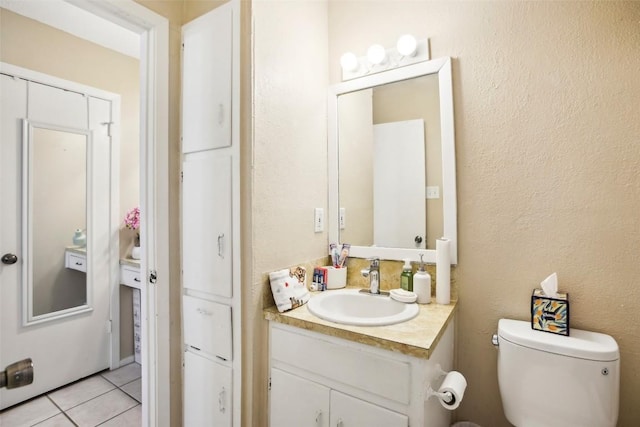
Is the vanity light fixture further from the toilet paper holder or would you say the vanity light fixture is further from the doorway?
the toilet paper holder

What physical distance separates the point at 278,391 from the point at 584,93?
1628 millimetres

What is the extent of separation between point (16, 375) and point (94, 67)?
2.48 metres

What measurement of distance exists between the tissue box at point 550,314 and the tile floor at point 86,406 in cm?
207

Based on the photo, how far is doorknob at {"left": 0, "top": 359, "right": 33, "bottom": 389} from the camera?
0.58 meters

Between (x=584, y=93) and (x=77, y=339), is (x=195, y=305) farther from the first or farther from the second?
(x=584, y=93)

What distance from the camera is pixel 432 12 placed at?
4.88 feet

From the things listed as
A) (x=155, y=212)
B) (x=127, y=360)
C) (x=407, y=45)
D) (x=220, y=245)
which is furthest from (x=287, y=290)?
(x=127, y=360)

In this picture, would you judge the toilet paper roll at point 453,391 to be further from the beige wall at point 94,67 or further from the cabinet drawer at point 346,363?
the beige wall at point 94,67

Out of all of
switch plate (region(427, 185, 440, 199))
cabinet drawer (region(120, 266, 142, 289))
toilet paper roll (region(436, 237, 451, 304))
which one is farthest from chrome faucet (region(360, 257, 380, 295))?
cabinet drawer (region(120, 266, 142, 289))

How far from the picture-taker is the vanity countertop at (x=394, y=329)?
0.97m

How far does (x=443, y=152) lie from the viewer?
144 cm

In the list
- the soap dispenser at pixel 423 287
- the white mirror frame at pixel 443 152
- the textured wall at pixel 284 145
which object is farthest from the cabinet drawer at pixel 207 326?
the soap dispenser at pixel 423 287

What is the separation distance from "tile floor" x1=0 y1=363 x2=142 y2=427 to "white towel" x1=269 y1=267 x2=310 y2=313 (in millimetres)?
1303

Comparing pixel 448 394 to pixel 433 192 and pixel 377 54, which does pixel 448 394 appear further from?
pixel 377 54
